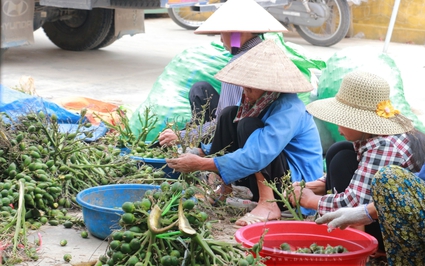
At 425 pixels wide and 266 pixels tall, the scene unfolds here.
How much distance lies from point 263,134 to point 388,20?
864 centimetres

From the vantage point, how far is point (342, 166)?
2.60m

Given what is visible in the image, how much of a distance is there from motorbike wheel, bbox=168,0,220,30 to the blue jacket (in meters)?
8.17

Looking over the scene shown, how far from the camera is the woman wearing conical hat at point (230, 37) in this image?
333 cm

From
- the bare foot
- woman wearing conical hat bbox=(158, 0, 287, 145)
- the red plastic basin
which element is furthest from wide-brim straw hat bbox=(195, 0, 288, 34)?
the red plastic basin

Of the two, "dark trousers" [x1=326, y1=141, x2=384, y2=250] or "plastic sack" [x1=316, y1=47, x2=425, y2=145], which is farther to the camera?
"plastic sack" [x1=316, y1=47, x2=425, y2=145]

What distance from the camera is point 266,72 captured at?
2861 mm

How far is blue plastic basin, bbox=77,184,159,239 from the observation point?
8.29 ft

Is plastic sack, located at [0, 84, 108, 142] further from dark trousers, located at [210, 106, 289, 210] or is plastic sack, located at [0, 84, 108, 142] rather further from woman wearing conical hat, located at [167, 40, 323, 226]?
woman wearing conical hat, located at [167, 40, 323, 226]

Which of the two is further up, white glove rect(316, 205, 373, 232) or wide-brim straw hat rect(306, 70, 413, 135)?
wide-brim straw hat rect(306, 70, 413, 135)

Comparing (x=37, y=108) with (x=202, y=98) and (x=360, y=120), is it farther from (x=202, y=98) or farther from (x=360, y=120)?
(x=360, y=120)

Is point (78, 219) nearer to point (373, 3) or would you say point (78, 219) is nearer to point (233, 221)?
point (233, 221)

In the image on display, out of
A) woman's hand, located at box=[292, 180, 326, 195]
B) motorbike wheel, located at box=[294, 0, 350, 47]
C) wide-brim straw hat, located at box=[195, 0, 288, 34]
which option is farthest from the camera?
motorbike wheel, located at box=[294, 0, 350, 47]

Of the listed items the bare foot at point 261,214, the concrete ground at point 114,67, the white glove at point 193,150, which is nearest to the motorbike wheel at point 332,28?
the concrete ground at point 114,67

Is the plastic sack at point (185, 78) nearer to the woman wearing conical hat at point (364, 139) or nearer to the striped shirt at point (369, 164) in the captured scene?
the woman wearing conical hat at point (364, 139)
